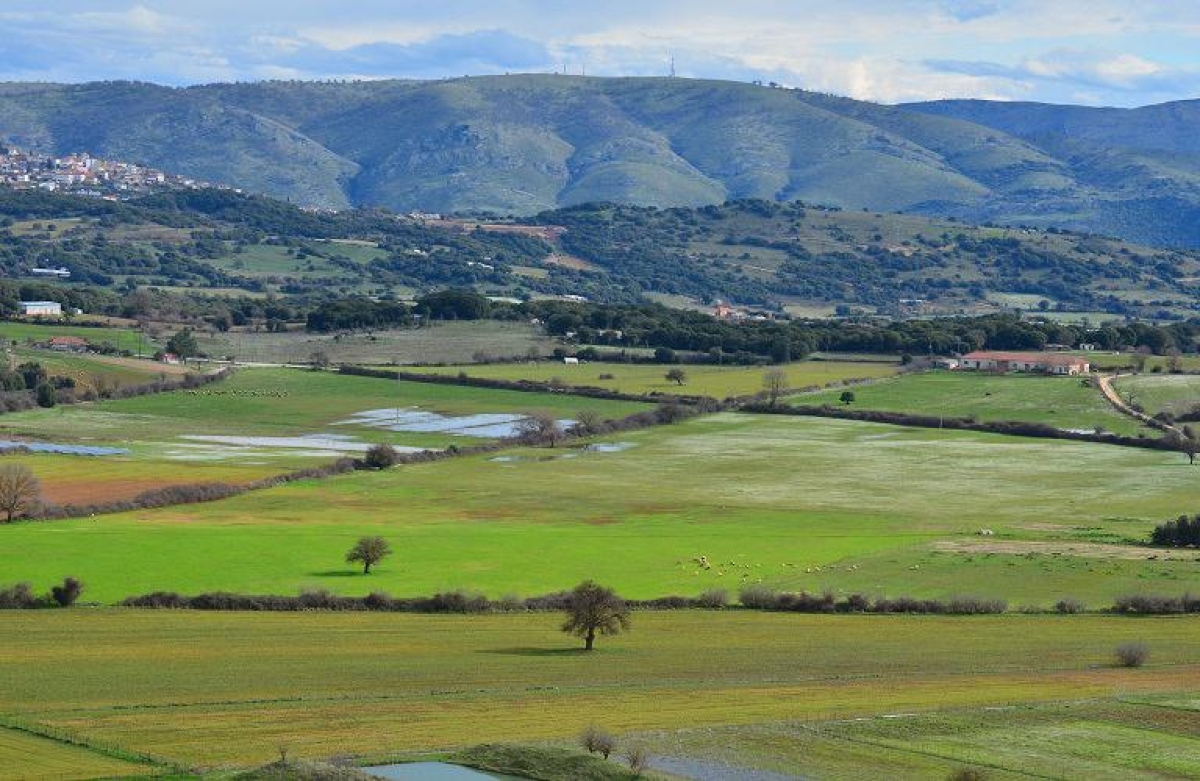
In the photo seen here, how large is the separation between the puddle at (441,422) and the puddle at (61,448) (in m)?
16.9

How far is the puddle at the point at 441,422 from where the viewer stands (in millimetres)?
103438

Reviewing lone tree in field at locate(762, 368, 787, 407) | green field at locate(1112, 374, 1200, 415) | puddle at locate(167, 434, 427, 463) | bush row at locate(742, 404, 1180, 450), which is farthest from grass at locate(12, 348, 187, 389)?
green field at locate(1112, 374, 1200, 415)

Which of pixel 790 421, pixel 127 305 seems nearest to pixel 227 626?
pixel 790 421

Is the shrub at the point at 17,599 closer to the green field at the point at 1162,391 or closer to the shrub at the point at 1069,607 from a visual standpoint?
the shrub at the point at 1069,607

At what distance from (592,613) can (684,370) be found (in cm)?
8315

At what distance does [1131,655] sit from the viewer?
49.5m

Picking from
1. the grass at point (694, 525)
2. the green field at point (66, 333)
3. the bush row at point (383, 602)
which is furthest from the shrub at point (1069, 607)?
the green field at point (66, 333)

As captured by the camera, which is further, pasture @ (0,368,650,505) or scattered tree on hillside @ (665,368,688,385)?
scattered tree on hillside @ (665,368,688,385)

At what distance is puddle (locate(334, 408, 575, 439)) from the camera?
10344cm

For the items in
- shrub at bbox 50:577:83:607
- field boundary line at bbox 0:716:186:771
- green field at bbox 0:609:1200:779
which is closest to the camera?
field boundary line at bbox 0:716:186:771

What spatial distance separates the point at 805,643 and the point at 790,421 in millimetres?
56520

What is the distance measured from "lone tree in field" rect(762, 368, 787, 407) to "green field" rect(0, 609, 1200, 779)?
59121mm

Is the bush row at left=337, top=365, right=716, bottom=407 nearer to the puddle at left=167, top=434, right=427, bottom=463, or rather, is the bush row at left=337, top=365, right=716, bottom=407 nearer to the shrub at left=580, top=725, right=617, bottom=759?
the puddle at left=167, top=434, right=427, bottom=463

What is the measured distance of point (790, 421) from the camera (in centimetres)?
10875
